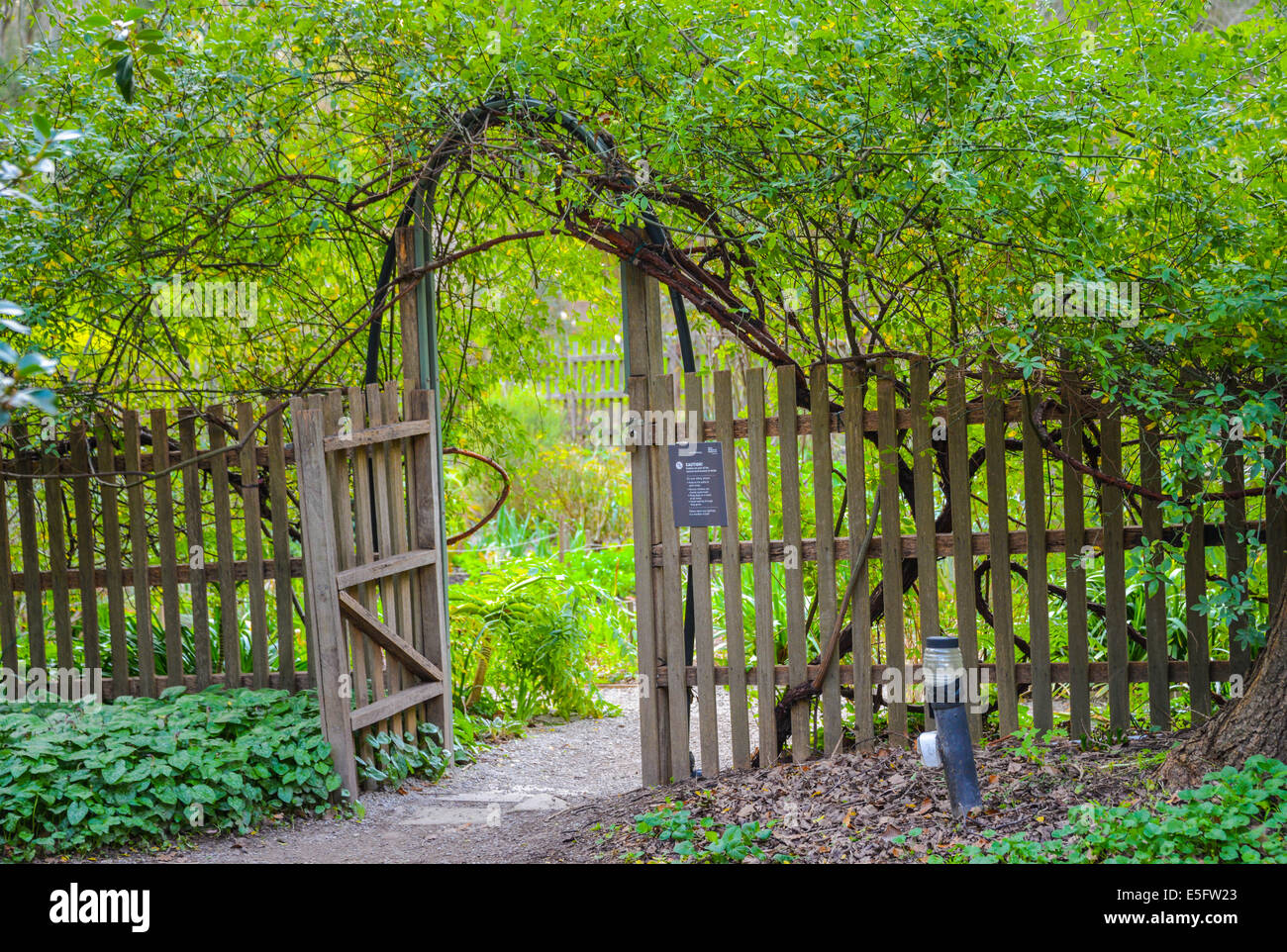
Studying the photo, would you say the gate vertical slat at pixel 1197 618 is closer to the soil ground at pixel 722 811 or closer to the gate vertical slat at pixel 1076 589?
the soil ground at pixel 722 811

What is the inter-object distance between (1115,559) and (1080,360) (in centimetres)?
108

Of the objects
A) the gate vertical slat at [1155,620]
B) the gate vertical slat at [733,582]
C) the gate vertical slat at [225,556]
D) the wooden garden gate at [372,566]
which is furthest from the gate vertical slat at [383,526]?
the gate vertical slat at [1155,620]

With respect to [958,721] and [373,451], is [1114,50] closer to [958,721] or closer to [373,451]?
[958,721]

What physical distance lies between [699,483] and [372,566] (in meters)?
1.72

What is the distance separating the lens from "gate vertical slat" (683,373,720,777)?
485 centimetres

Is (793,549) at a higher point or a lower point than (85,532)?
lower

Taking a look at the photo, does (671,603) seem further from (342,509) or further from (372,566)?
(342,509)

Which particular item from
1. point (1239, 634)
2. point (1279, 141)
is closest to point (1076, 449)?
point (1239, 634)

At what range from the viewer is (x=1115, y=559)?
436 centimetres

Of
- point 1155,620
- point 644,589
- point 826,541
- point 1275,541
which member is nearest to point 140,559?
point 644,589

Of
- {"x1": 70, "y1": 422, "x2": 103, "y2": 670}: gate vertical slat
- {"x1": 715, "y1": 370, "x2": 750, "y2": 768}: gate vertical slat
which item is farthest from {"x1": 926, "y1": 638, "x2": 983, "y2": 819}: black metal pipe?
{"x1": 70, "y1": 422, "x2": 103, "y2": 670}: gate vertical slat

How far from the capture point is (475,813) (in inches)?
203

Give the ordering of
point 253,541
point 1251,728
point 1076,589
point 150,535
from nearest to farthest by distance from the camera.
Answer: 1. point 1251,728
2. point 1076,589
3. point 253,541
4. point 150,535

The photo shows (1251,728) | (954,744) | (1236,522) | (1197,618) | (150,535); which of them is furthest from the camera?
(150,535)
